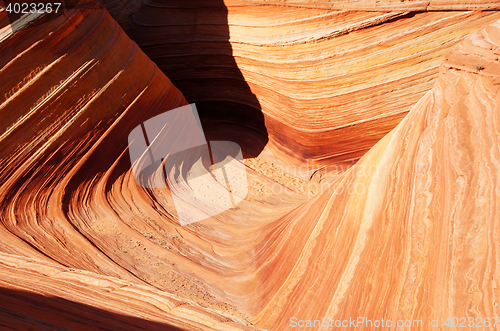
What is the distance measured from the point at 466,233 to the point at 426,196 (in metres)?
0.24

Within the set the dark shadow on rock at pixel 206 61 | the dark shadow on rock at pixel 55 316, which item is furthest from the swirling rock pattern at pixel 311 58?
the dark shadow on rock at pixel 55 316

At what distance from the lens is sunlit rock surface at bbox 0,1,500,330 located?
4.97ft

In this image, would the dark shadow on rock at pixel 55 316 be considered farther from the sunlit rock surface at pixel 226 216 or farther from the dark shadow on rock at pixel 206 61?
the dark shadow on rock at pixel 206 61

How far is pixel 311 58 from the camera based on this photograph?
3932 millimetres

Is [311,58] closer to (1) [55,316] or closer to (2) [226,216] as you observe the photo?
(2) [226,216]

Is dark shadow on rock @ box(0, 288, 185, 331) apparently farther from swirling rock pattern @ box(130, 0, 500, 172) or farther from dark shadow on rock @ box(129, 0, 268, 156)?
dark shadow on rock @ box(129, 0, 268, 156)

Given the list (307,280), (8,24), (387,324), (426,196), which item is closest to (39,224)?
(8,24)

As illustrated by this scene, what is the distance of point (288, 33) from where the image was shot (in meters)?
4.03

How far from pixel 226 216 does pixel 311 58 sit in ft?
6.31

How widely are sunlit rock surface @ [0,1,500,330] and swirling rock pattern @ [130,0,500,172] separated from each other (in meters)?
0.04

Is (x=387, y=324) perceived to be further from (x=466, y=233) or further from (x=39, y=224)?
(x=39, y=224)

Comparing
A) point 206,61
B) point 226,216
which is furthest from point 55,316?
point 206,61

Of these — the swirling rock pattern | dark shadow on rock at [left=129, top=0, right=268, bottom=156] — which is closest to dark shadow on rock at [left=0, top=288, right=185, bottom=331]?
the swirling rock pattern

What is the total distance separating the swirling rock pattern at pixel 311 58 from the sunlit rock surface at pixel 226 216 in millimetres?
42
